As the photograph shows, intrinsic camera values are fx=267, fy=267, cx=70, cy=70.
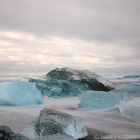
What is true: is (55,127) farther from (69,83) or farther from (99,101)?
(69,83)

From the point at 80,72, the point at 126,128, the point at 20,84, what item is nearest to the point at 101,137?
the point at 126,128

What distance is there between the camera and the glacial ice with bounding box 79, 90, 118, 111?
3064 mm

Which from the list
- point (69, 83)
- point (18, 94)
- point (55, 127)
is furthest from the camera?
point (69, 83)

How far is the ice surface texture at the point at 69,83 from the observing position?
518 cm

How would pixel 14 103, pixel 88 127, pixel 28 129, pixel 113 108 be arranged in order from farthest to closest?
1. pixel 14 103
2. pixel 113 108
3. pixel 88 127
4. pixel 28 129

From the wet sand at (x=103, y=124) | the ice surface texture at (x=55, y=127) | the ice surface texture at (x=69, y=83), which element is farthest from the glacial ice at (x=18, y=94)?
the ice surface texture at (x=55, y=127)

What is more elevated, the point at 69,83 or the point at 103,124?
the point at 69,83

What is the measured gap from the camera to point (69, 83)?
5.28m

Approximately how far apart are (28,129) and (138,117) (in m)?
1.05

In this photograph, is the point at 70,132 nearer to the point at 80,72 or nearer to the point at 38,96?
the point at 38,96

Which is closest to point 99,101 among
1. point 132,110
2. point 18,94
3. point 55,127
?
point 132,110

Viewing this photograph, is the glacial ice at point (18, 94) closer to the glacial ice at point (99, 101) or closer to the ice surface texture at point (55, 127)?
the glacial ice at point (99, 101)

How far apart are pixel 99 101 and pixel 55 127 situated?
1.50 meters

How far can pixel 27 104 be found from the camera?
11.6 ft
